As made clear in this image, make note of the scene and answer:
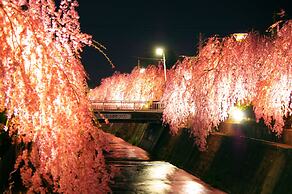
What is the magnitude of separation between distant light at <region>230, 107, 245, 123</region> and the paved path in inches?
199

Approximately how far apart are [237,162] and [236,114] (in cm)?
525

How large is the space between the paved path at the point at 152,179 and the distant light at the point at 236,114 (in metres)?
5.05

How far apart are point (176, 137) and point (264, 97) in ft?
62.3

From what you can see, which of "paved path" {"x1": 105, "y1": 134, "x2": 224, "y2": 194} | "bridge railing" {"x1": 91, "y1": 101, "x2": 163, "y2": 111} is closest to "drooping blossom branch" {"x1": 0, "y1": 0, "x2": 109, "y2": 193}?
"paved path" {"x1": 105, "y1": 134, "x2": 224, "y2": 194}

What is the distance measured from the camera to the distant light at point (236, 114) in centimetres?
2791

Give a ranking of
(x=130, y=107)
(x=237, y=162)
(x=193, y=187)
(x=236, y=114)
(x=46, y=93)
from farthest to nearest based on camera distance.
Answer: (x=130, y=107)
(x=236, y=114)
(x=193, y=187)
(x=237, y=162)
(x=46, y=93)

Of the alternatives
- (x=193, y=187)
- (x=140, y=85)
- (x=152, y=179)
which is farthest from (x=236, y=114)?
(x=140, y=85)

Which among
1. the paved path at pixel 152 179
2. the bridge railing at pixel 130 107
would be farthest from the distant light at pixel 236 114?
the bridge railing at pixel 130 107

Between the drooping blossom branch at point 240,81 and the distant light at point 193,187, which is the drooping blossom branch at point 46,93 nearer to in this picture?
the drooping blossom branch at point 240,81

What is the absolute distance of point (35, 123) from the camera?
827 cm

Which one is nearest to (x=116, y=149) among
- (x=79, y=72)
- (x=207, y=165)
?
(x=207, y=165)

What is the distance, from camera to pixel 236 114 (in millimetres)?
28438

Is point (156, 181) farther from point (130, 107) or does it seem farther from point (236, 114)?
point (130, 107)

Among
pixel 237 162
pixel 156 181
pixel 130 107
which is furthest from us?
pixel 130 107
